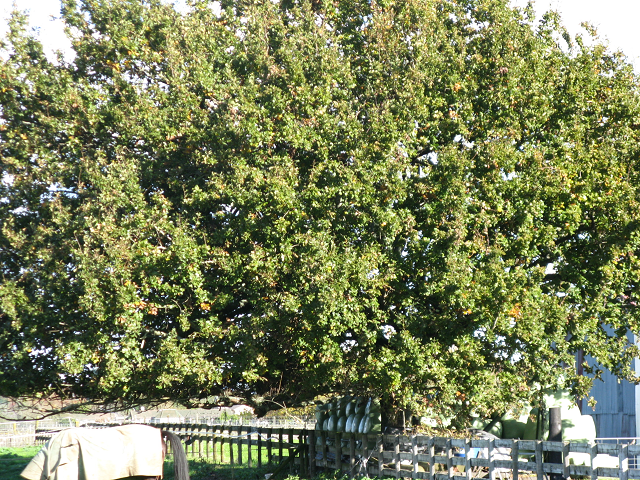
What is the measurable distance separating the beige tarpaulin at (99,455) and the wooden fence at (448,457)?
639 cm

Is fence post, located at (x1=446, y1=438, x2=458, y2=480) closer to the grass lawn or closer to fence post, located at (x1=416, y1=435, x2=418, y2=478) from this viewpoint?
fence post, located at (x1=416, y1=435, x2=418, y2=478)

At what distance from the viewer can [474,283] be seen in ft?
47.8

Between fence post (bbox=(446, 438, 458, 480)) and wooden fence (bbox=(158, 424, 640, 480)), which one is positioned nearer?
wooden fence (bbox=(158, 424, 640, 480))

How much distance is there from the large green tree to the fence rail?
3.87ft

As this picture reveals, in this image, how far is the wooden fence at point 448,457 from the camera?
12.7m

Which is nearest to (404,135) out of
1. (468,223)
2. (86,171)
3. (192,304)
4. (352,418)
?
(468,223)

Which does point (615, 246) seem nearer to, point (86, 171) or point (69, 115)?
point (86, 171)

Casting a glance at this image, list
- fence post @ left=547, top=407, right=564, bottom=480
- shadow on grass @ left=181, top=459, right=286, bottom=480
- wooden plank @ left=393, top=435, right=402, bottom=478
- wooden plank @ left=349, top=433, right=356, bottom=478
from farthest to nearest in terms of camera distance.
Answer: shadow on grass @ left=181, top=459, right=286, bottom=480 → wooden plank @ left=349, top=433, right=356, bottom=478 → fence post @ left=547, top=407, right=564, bottom=480 → wooden plank @ left=393, top=435, right=402, bottom=478

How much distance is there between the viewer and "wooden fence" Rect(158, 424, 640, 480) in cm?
1273

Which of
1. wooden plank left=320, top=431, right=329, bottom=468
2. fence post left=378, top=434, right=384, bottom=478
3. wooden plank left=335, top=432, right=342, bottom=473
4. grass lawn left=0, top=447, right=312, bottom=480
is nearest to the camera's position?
fence post left=378, top=434, right=384, bottom=478

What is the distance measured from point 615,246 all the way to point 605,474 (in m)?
5.36

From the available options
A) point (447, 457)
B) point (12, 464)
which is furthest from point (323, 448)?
point (12, 464)

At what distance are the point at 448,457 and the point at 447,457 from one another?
0.10 feet

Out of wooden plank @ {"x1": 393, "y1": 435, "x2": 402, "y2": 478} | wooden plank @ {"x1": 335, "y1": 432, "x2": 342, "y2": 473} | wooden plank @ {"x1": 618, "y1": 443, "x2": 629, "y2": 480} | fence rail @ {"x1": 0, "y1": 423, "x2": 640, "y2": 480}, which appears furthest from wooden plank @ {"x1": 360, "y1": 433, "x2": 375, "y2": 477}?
wooden plank @ {"x1": 618, "y1": 443, "x2": 629, "y2": 480}
